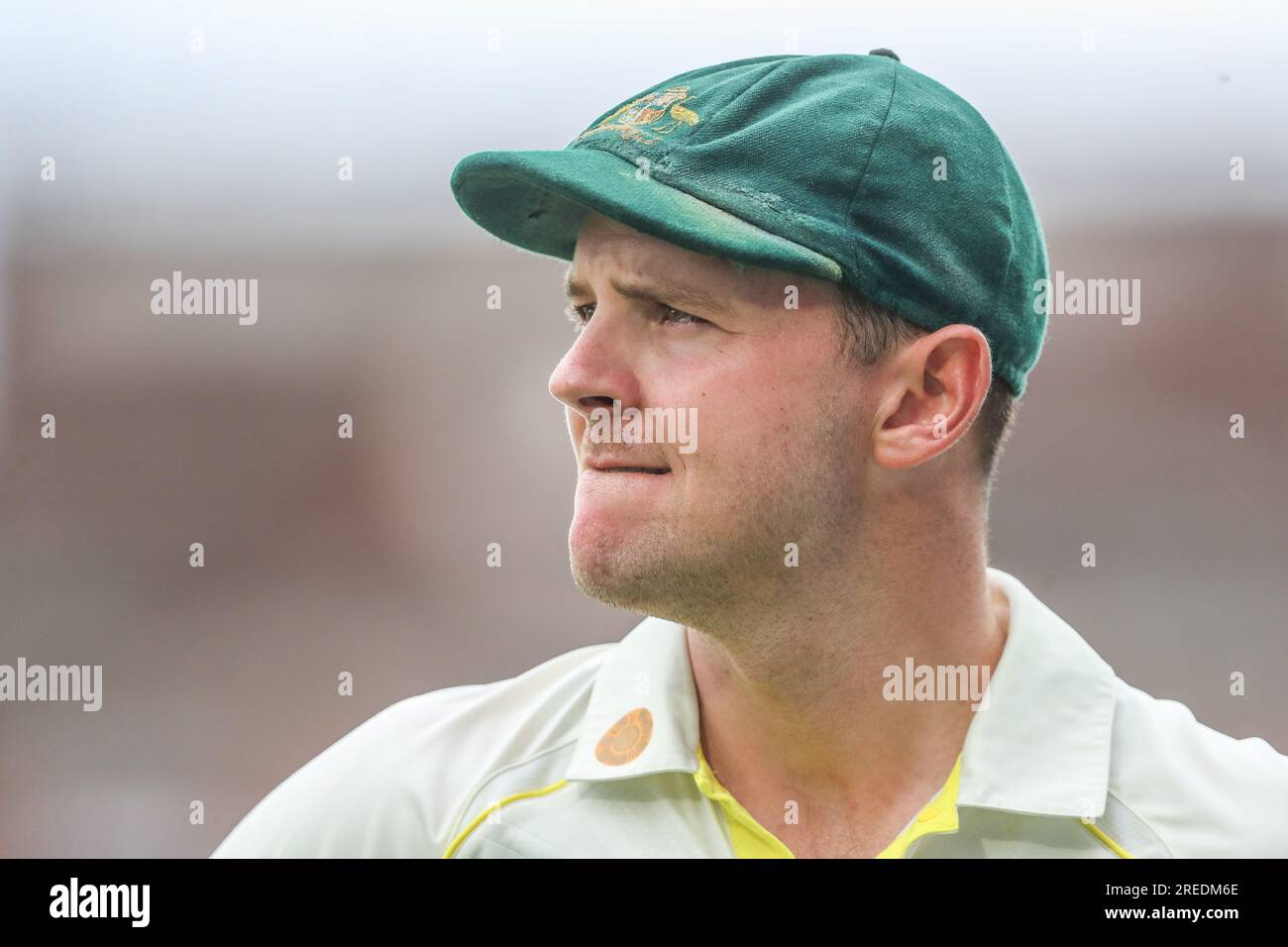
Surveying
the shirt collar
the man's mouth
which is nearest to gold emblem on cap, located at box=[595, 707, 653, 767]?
the shirt collar

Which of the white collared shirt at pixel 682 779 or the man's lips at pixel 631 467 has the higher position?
the man's lips at pixel 631 467

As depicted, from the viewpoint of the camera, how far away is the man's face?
1078 mm

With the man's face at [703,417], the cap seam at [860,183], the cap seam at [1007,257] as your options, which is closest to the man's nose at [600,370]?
the man's face at [703,417]

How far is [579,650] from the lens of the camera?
1.34m

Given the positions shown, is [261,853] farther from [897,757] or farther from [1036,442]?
[1036,442]

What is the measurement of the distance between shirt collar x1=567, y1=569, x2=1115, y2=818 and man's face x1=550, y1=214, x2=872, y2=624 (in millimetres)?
135

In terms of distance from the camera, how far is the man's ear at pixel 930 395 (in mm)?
1112

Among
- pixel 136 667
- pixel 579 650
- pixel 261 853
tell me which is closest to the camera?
pixel 261 853

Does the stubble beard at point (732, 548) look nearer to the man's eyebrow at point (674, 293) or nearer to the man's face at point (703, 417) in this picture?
the man's face at point (703, 417)

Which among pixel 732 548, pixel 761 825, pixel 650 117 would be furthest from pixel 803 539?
pixel 650 117

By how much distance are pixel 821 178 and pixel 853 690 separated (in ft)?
1.61

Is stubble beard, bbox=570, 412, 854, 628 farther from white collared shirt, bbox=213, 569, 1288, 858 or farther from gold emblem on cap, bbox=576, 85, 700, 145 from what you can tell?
gold emblem on cap, bbox=576, 85, 700, 145

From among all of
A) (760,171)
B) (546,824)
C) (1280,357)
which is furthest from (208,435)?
(1280,357)
